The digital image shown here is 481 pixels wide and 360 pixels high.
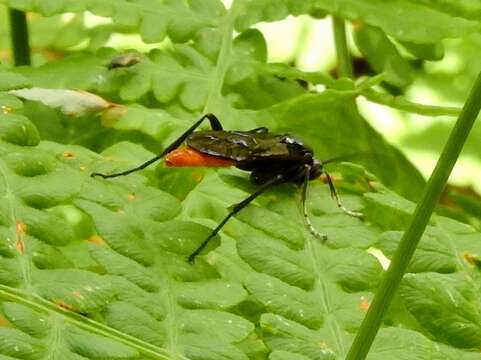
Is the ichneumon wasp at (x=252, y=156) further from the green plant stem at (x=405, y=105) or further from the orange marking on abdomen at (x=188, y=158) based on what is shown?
the green plant stem at (x=405, y=105)

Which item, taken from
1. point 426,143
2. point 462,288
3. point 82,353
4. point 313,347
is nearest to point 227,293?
point 313,347

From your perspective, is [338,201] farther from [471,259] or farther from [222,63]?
[222,63]

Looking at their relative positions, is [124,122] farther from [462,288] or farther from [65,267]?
[462,288]

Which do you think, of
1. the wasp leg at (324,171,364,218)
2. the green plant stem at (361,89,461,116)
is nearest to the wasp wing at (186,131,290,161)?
the wasp leg at (324,171,364,218)

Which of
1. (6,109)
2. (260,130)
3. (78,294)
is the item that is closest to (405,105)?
(260,130)

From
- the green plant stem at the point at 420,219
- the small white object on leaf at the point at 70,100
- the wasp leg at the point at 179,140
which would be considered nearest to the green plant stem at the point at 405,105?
the wasp leg at the point at 179,140

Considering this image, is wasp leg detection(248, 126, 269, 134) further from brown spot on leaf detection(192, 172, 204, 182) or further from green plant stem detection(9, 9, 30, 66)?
green plant stem detection(9, 9, 30, 66)

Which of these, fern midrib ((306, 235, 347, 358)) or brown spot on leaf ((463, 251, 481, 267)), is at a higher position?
brown spot on leaf ((463, 251, 481, 267))
